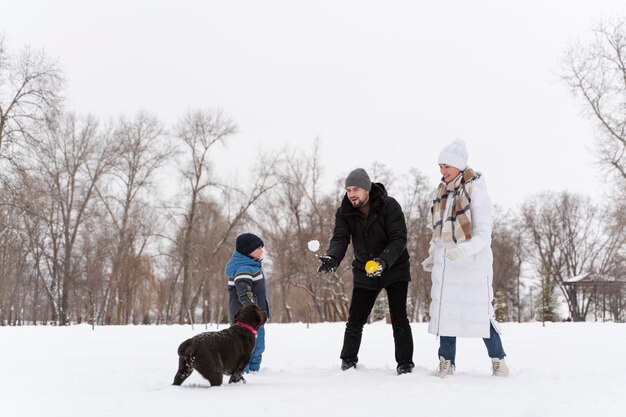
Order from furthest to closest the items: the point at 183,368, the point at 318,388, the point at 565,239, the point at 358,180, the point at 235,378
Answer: the point at 565,239, the point at 358,180, the point at 235,378, the point at 183,368, the point at 318,388

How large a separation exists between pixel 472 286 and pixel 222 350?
231cm

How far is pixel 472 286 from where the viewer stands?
210 inches

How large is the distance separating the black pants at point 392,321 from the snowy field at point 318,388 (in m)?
0.19

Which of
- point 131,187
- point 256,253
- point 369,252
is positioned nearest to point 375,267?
point 369,252

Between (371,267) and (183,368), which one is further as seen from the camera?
(371,267)

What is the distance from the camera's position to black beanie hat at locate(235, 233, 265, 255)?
5.84 meters

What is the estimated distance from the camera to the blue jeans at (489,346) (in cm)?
532

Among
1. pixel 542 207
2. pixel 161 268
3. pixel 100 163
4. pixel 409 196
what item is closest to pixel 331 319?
pixel 409 196

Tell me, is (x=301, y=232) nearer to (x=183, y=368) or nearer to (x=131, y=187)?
(x=131, y=187)

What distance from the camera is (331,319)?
41875mm

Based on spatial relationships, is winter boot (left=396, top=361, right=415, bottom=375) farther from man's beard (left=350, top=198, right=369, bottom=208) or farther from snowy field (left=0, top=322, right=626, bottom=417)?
man's beard (left=350, top=198, right=369, bottom=208)

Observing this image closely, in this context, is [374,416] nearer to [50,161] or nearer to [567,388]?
[567,388]

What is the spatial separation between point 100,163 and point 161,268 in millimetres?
14382

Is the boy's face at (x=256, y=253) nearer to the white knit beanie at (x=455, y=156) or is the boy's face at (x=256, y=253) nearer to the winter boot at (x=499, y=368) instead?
the white knit beanie at (x=455, y=156)
